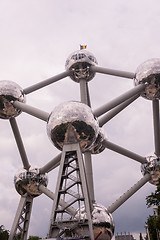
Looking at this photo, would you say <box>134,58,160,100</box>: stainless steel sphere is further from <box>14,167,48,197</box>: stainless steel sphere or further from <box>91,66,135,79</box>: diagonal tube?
<box>14,167,48,197</box>: stainless steel sphere

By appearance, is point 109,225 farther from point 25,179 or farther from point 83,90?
point 83,90

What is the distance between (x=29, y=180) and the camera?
14.0 m

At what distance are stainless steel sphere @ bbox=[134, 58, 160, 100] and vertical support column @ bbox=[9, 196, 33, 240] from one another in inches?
294

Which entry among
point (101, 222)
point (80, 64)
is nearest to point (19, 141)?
point (80, 64)

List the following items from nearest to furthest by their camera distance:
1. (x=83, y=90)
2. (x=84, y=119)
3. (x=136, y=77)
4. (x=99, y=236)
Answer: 1. (x=84, y=119)
2. (x=99, y=236)
3. (x=136, y=77)
4. (x=83, y=90)

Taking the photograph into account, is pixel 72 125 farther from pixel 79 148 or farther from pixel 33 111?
pixel 33 111

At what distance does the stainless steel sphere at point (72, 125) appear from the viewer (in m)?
9.66

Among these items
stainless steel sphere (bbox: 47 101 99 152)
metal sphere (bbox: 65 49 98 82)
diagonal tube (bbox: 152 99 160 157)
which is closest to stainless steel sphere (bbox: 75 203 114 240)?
stainless steel sphere (bbox: 47 101 99 152)

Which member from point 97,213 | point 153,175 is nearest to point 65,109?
point 97,213

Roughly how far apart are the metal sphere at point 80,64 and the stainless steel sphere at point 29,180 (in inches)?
190

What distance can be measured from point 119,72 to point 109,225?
21.0 ft

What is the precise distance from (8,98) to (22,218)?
20.7ft

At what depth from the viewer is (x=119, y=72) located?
546 inches

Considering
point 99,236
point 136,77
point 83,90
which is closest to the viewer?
point 99,236
